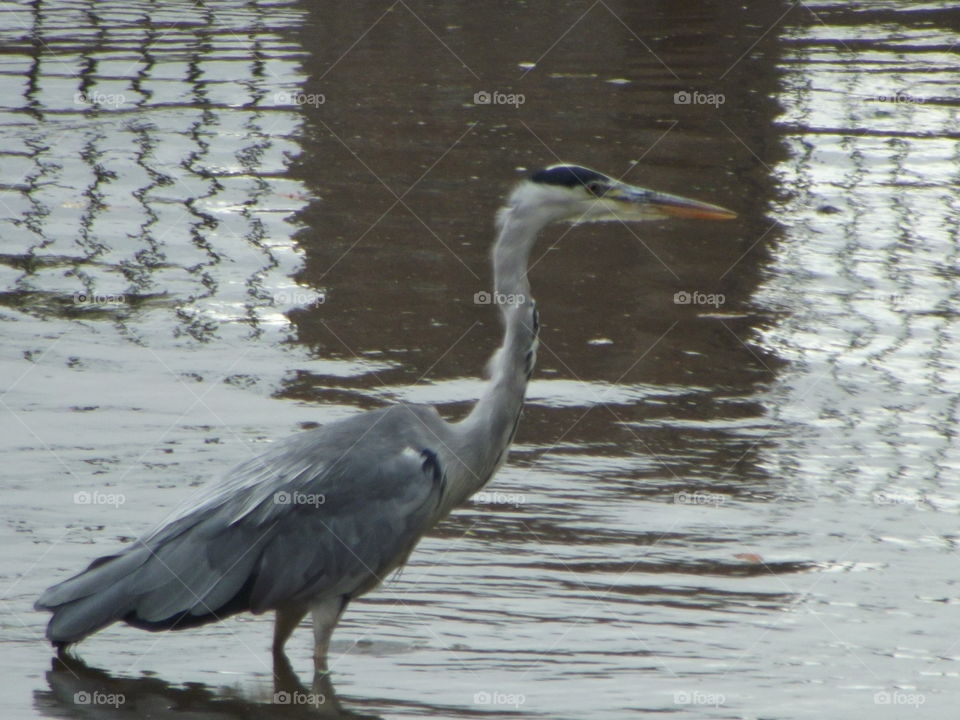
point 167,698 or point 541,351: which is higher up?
point 167,698

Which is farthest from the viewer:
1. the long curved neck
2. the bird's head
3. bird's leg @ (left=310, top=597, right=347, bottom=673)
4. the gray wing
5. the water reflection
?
the bird's head

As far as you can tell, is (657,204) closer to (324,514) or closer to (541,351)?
(324,514)

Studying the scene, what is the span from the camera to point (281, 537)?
5.54 m

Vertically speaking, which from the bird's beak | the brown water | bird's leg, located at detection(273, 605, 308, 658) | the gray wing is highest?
the bird's beak

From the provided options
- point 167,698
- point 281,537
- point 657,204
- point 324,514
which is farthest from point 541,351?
point 167,698

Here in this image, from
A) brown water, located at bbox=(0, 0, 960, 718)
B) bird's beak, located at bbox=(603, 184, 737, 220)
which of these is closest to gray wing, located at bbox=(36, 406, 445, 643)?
brown water, located at bbox=(0, 0, 960, 718)

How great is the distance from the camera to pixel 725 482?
716 cm

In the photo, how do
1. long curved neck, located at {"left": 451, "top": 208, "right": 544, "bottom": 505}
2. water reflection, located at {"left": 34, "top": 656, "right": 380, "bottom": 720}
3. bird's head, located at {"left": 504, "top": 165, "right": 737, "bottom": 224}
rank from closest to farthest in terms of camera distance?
1. water reflection, located at {"left": 34, "top": 656, "right": 380, "bottom": 720}
2. long curved neck, located at {"left": 451, "top": 208, "right": 544, "bottom": 505}
3. bird's head, located at {"left": 504, "top": 165, "right": 737, "bottom": 224}

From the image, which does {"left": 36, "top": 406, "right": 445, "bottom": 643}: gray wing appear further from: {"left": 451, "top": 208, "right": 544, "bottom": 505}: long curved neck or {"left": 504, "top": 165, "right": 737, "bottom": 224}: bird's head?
{"left": 504, "top": 165, "right": 737, "bottom": 224}: bird's head

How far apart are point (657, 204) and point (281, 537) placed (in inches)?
81.7

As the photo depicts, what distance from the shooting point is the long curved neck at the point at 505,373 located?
5977 mm

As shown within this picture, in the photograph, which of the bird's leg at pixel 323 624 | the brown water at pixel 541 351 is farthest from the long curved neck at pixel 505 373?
the bird's leg at pixel 323 624

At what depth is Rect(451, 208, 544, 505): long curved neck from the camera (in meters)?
5.98

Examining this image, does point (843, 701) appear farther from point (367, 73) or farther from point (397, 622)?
point (367, 73)
